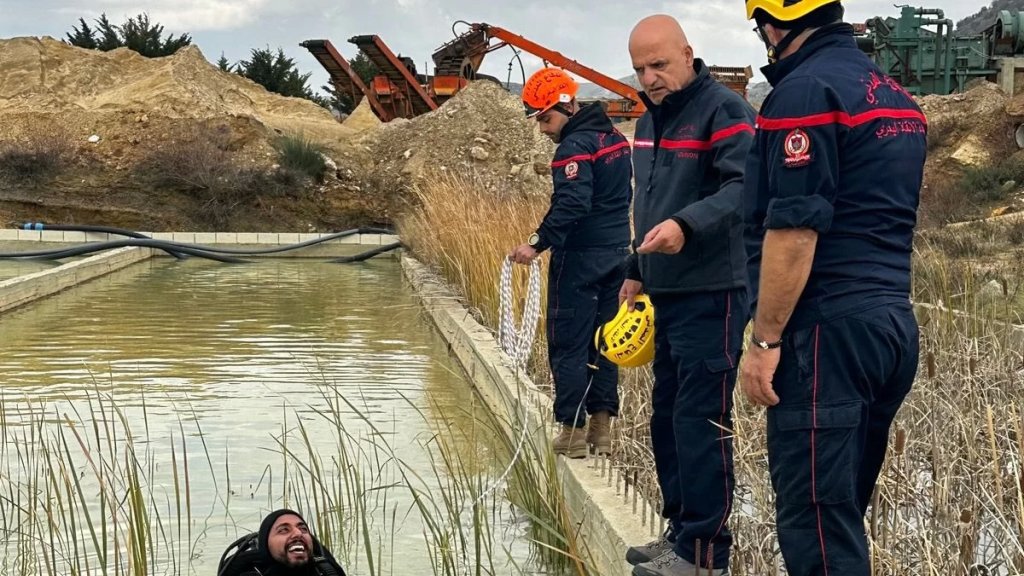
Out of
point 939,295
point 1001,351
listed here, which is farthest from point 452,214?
point 1001,351

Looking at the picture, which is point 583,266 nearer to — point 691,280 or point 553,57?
point 691,280

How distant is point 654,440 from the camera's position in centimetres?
373

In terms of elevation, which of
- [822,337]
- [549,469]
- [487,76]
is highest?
[487,76]

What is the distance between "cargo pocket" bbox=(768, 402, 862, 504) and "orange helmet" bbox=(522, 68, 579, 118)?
8.80 feet

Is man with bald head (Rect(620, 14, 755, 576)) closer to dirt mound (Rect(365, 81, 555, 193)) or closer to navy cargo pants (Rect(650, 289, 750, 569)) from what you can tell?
navy cargo pants (Rect(650, 289, 750, 569))

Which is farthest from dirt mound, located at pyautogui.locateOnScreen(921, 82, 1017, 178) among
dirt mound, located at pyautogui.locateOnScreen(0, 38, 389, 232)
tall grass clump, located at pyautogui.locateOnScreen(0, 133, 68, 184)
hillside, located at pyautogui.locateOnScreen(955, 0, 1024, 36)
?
hillside, located at pyautogui.locateOnScreen(955, 0, 1024, 36)

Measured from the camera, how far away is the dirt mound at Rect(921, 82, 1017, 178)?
882 inches

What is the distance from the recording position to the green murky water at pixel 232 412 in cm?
449

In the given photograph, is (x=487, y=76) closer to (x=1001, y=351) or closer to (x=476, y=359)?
(x=476, y=359)

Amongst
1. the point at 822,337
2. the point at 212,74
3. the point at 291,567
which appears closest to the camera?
the point at 822,337

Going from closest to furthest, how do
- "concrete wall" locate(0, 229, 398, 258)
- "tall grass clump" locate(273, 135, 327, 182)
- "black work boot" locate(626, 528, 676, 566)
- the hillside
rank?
1. "black work boot" locate(626, 528, 676, 566)
2. "concrete wall" locate(0, 229, 398, 258)
3. "tall grass clump" locate(273, 135, 327, 182)
4. the hillside

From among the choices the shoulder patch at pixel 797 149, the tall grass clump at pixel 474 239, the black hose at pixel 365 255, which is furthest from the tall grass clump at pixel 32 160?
the shoulder patch at pixel 797 149

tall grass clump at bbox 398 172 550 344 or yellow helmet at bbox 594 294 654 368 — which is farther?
tall grass clump at bbox 398 172 550 344

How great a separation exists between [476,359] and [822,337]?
5.55 m
